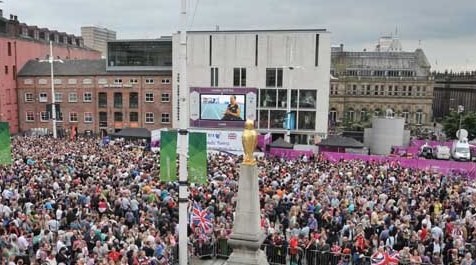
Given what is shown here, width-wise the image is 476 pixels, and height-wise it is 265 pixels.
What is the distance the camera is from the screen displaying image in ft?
145

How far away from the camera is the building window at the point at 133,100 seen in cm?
5412

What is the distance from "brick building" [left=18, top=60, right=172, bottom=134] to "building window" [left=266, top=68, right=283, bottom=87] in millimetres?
11393

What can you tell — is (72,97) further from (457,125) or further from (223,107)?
(457,125)

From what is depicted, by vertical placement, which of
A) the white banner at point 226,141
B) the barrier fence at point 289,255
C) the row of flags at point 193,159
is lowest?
the barrier fence at point 289,255

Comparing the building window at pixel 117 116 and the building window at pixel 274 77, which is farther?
the building window at pixel 117 116

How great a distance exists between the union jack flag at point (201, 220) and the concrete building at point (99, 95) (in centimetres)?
3854

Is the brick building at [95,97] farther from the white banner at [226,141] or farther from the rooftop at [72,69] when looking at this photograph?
the white banner at [226,141]

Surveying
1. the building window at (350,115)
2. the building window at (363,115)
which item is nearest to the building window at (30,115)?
the building window at (350,115)

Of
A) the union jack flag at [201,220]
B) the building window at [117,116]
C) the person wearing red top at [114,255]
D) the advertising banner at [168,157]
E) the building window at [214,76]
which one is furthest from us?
the building window at [117,116]

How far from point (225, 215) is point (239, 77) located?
33.9 metres

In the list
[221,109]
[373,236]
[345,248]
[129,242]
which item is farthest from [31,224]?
[221,109]

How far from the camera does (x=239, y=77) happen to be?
165 feet

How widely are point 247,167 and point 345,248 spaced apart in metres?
5.49

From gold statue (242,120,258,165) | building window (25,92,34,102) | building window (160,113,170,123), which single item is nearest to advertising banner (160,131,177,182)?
gold statue (242,120,258,165)
